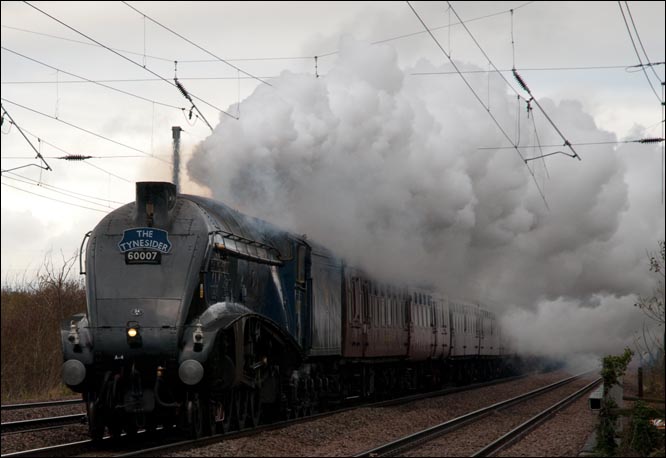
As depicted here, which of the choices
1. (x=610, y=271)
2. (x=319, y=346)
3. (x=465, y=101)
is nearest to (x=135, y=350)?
(x=319, y=346)

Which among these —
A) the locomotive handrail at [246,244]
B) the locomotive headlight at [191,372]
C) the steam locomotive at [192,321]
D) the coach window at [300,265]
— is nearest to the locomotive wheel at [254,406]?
the steam locomotive at [192,321]

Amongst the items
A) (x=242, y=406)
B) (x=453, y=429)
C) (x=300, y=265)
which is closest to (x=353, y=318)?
(x=300, y=265)

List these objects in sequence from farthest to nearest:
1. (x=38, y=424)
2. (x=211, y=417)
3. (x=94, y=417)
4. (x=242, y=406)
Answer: (x=38, y=424), (x=242, y=406), (x=211, y=417), (x=94, y=417)

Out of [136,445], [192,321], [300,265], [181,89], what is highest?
[181,89]

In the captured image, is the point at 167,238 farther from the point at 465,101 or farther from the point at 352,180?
the point at 465,101

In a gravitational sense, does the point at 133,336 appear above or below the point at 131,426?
above

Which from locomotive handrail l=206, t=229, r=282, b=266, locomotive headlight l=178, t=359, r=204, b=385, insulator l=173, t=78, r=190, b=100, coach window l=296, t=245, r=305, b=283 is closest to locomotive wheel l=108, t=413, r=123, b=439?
locomotive headlight l=178, t=359, r=204, b=385

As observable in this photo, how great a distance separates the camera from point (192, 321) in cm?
1490

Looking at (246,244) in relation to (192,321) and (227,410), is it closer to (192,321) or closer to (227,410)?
(192,321)

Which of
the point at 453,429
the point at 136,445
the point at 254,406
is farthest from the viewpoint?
the point at 453,429

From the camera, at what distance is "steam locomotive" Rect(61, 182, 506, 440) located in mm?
14484

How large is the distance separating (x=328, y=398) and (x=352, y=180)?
4851 mm

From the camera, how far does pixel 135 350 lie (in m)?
14.5

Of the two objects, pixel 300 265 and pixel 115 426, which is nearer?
pixel 115 426
